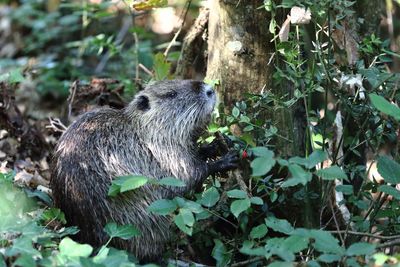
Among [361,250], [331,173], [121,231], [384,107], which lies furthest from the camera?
[121,231]

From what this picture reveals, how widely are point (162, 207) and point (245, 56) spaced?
1.41 m

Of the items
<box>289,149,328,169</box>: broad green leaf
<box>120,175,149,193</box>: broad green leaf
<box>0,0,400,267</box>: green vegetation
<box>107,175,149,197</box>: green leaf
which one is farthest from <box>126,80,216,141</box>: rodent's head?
<box>289,149,328,169</box>: broad green leaf

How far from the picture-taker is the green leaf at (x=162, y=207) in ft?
11.0

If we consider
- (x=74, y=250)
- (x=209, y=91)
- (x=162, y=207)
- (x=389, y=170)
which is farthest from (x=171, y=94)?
(x=74, y=250)

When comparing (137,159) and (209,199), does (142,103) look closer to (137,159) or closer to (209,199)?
(137,159)

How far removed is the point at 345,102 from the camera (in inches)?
154

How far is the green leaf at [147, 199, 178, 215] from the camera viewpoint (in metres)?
3.34

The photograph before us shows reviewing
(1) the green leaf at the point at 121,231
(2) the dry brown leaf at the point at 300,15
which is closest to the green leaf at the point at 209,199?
(1) the green leaf at the point at 121,231

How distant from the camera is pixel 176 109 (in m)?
4.59

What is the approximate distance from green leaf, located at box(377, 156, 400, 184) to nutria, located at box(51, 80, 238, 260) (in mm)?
980

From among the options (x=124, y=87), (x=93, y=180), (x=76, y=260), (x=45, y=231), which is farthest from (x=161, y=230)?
(x=124, y=87)

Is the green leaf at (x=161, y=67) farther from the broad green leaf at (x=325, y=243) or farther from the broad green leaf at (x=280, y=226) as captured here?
the broad green leaf at (x=325, y=243)

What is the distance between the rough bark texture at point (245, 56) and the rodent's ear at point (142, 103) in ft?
1.61

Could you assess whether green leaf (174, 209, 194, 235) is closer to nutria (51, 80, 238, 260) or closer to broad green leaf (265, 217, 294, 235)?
broad green leaf (265, 217, 294, 235)
